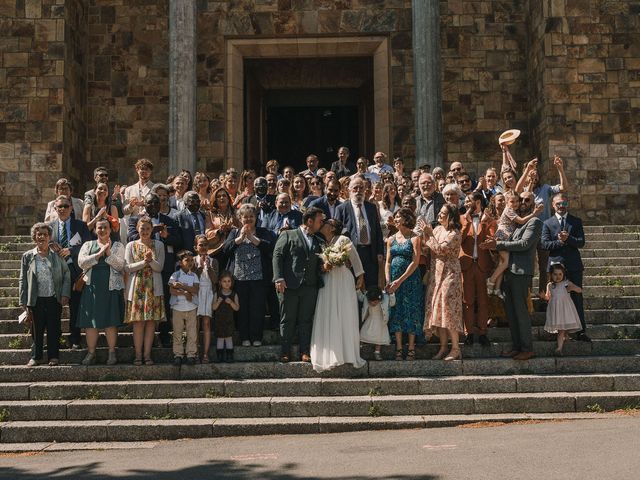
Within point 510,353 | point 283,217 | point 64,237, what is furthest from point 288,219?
point 510,353

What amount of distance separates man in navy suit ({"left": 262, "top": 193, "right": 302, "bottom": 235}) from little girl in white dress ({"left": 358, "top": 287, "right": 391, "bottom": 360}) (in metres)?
1.29

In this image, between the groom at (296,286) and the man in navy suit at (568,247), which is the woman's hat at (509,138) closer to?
the man in navy suit at (568,247)

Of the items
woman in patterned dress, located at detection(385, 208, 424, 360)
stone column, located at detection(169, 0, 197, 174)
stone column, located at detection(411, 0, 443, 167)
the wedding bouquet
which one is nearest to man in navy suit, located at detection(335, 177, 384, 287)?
woman in patterned dress, located at detection(385, 208, 424, 360)

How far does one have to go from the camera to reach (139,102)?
54.5 ft

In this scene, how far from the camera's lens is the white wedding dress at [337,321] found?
26.0 ft

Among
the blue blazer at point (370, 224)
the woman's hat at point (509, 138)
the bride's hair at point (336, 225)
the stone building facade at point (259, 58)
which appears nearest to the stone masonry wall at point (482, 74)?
the stone building facade at point (259, 58)

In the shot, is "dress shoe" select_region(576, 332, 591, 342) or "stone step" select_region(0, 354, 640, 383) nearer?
"stone step" select_region(0, 354, 640, 383)

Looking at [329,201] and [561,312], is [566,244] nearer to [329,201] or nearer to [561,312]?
[561,312]

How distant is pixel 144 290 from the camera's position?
8.05 metres

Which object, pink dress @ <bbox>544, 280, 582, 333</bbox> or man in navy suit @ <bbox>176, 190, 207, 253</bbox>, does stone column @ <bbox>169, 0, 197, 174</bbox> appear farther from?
pink dress @ <bbox>544, 280, 582, 333</bbox>

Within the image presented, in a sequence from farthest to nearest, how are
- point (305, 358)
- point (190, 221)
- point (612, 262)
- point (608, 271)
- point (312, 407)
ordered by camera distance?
point (612, 262) → point (608, 271) → point (190, 221) → point (305, 358) → point (312, 407)

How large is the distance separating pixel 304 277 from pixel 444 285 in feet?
5.03

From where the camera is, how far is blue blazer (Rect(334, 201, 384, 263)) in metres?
8.60

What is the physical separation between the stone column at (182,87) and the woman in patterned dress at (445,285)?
6719mm
